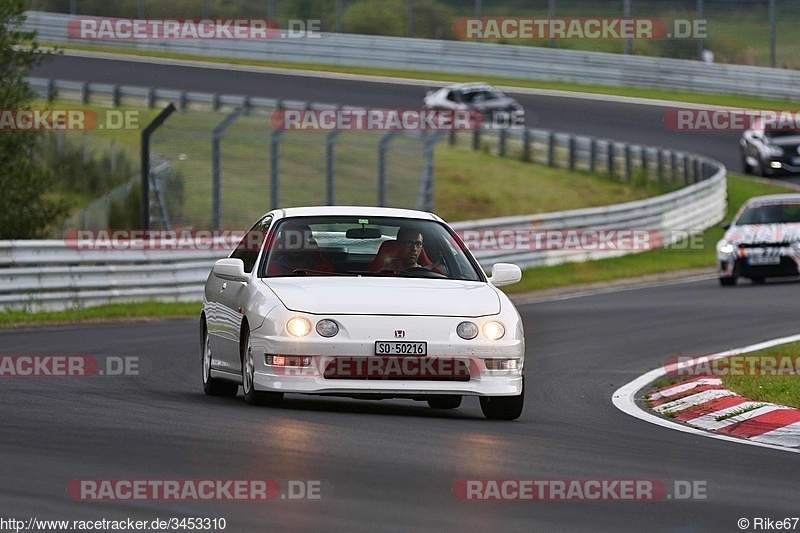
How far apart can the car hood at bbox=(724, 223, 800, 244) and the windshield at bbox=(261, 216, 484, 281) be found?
45.3ft

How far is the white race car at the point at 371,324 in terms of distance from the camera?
1020cm

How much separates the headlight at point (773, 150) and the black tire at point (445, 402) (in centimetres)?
3140

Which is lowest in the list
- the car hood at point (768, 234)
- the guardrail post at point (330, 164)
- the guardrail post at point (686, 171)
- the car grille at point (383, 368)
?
the guardrail post at point (686, 171)

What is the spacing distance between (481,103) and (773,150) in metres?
9.29

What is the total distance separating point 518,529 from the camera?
664 cm

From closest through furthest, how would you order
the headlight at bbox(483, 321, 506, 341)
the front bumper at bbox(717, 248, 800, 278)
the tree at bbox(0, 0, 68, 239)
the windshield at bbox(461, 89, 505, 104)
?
the headlight at bbox(483, 321, 506, 341)
the tree at bbox(0, 0, 68, 239)
the front bumper at bbox(717, 248, 800, 278)
the windshield at bbox(461, 89, 505, 104)

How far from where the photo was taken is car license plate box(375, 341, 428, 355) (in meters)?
10.2

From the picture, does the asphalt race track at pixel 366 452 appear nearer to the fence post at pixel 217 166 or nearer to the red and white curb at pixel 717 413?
the red and white curb at pixel 717 413

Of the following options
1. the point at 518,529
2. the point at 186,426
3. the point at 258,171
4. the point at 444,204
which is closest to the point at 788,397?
the point at 186,426

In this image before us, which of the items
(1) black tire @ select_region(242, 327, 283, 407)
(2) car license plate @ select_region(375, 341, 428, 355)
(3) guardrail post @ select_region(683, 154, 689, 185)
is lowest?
(3) guardrail post @ select_region(683, 154, 689, 185)

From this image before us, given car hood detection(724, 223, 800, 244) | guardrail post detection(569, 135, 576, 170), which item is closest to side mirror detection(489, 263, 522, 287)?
car hood detection(724, 223, 800, 244)

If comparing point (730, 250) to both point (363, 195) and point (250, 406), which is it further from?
point (250, 406)

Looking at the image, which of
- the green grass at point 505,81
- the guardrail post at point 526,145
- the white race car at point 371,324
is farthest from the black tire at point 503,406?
the green grass at point 505,81

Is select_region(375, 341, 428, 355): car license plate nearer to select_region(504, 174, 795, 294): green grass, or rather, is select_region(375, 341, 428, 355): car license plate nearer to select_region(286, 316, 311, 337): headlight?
select_region(286, 316, 311, 337): headlight
